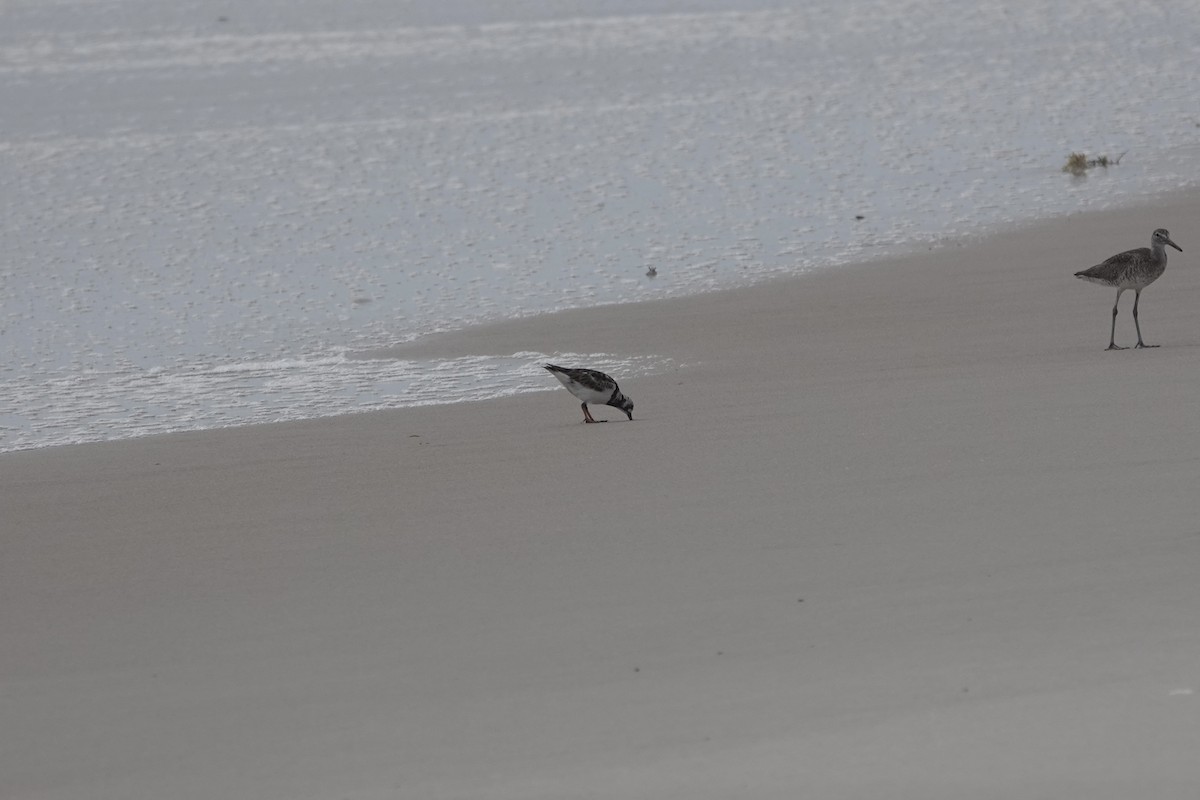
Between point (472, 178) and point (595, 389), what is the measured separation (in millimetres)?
9817

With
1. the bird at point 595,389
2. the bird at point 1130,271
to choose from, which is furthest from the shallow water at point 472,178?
the bird at point 1130,271

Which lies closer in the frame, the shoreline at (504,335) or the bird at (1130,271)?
the shoreline at (504,335)

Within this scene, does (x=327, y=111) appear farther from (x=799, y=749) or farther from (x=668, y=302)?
(x=799, y=749)

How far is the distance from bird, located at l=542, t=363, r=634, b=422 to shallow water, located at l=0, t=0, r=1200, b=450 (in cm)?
109

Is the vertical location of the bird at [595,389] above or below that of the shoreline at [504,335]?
below

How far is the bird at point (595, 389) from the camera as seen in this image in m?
8.66

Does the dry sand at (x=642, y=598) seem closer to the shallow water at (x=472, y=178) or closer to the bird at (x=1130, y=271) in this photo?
the bird at (x=1130, y=271)

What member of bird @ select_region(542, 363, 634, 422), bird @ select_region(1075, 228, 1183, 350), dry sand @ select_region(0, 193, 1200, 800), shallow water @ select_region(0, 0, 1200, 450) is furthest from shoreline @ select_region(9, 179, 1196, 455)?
bird @ select_region(1075, 228, 1183, 350)

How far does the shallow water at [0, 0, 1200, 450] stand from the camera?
11.1 metres

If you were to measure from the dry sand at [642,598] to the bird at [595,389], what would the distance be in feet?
0.64

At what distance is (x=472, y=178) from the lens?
18.1 metres

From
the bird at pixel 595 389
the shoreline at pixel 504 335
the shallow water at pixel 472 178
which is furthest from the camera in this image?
the shallow water at pixel 472 178

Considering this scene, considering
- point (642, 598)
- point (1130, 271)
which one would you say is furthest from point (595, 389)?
point (1130, 271)

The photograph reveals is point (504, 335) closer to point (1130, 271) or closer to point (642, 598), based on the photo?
point (1130, 271)
